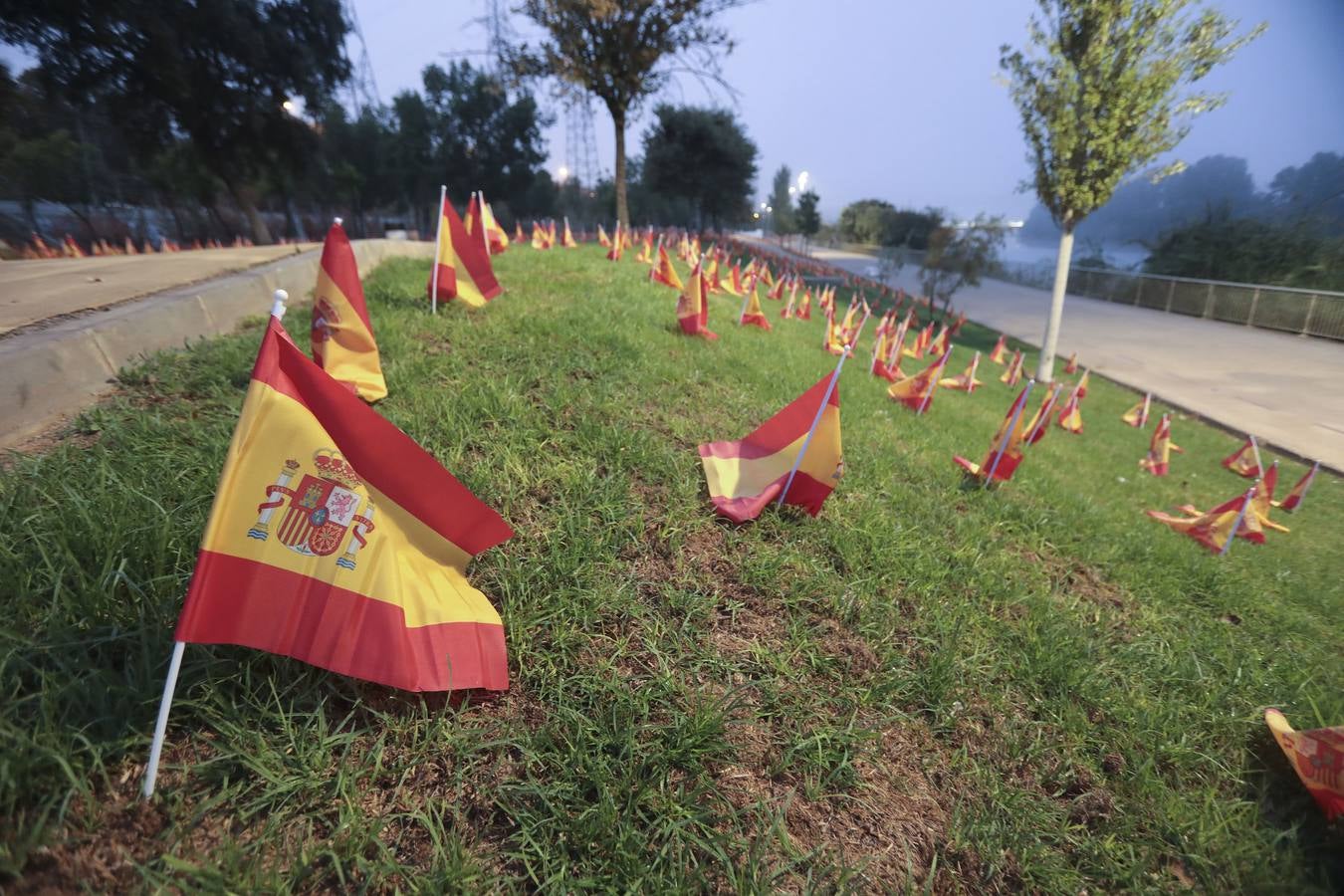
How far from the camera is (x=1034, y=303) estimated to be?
26250 mm

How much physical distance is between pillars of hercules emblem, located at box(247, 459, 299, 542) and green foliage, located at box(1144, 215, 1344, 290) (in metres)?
22.7

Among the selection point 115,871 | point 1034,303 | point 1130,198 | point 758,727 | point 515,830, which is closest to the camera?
point 115,871

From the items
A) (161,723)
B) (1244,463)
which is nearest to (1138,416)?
(1244,463)

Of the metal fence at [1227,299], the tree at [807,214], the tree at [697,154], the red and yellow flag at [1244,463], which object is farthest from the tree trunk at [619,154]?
the tree at [807,214]

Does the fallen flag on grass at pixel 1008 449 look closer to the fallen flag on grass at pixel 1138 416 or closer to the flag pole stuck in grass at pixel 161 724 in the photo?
the flag pole stuck in grass at pixel 161 724

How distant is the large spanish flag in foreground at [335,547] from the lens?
4.96 ft

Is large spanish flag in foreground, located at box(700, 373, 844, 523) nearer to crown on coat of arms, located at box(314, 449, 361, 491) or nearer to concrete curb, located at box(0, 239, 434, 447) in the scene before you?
crown on coat of arms, located at box(314, 449, 361, 491)

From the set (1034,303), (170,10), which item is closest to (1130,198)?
(1034,303)

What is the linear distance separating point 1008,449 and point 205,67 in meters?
22.2

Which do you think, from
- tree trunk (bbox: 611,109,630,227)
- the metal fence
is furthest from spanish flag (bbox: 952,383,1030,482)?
tree trunk (bbox: 611,109,630,227)

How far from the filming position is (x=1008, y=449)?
14.2 ft

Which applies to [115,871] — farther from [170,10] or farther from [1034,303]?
[1034,303]

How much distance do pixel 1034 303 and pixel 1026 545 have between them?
1087 inches

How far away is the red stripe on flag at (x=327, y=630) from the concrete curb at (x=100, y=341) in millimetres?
1970
